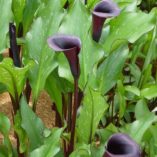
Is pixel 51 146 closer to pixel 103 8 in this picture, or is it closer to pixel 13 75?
pixel 13 75

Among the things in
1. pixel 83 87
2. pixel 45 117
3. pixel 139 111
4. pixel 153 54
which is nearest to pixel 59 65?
pixel 83 87

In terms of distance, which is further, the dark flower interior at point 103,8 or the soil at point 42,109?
the soil at point 42,109

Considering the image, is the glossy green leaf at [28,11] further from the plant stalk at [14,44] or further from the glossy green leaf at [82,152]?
the glossy green leaf at [82,152]

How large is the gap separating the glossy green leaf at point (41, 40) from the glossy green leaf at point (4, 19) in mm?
44

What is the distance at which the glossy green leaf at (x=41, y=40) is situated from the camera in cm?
90

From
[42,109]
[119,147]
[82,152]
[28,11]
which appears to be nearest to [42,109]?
[42,109]

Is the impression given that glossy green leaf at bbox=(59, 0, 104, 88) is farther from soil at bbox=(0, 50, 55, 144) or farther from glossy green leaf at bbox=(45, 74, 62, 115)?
soil at bbox=(0, 50, 55, 144)

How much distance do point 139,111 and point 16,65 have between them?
250mm

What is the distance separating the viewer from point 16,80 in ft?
2.75

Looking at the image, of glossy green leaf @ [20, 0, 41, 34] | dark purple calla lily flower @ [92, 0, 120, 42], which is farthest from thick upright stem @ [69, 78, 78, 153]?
glossy green leaf @ [20, 0, 41, 34]

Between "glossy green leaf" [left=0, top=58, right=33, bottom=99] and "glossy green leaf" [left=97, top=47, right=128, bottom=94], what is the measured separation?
0.17 m

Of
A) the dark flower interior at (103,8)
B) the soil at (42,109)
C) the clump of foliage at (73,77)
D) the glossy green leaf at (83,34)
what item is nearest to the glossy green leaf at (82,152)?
the clump of foliage at (73,77)

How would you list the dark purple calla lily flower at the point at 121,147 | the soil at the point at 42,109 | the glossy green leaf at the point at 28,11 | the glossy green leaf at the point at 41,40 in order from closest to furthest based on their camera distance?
the dark purple calla lily flower at the point at 121,147 → the glossy green leaf at the point at 41,40 → the glossy green leaf at the point at 28,11 → the soil at the point at 42,109

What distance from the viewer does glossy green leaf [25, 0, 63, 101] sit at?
90cm
